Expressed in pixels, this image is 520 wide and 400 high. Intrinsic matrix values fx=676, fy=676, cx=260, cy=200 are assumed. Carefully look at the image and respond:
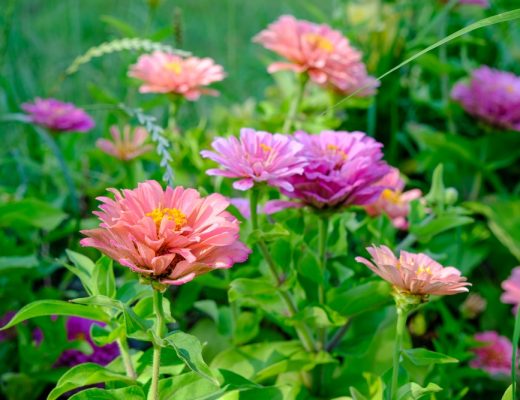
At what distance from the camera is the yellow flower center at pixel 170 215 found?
560mm

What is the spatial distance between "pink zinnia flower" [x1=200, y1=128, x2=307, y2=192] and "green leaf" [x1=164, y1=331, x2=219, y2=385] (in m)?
0.15

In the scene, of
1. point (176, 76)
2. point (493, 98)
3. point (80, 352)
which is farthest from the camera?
point (493, 98)

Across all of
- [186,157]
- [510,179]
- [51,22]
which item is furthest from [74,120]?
[51,22]

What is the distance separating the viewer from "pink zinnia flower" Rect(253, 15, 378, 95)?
105cm

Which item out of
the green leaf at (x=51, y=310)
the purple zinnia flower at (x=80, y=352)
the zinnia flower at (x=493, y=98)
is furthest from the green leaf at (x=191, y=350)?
the zinnia flower at (x=493, y=98)

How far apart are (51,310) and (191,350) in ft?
0.46

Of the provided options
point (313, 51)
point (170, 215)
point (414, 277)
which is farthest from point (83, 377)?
point (313, 51)

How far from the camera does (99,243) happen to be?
54 cm

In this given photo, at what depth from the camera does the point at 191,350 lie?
544mm

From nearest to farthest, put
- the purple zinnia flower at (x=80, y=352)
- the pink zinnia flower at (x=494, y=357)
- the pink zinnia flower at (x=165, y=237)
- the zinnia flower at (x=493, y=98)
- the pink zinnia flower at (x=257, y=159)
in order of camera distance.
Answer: the pink zinnia flower at (x=165, y=237), the pink zinnia flower at (x=257, y=159), the purple zinnia flower at (x=80, y=352), the pink zinnia flower at (x=494, y=357), the zinnia flower at (x=493, y=98)

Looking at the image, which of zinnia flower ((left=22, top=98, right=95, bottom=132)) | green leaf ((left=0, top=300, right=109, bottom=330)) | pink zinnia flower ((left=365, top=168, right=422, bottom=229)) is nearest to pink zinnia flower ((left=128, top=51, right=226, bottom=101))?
zinnia flower ((left=22, top=98, right=95, bottom=132))

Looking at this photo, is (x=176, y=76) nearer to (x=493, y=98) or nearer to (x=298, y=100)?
(x=298, y=100)

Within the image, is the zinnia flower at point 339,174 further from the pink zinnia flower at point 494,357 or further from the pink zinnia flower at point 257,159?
the pink zinnia flower at point 494,357

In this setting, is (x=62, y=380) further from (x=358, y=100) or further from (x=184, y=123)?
(x=184, y=123)
